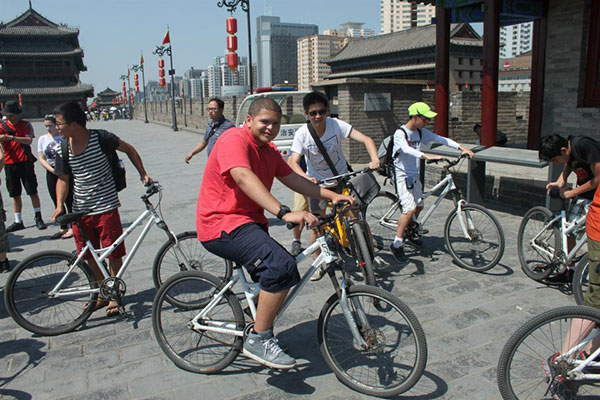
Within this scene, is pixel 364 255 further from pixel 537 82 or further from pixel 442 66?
pixel 537 82

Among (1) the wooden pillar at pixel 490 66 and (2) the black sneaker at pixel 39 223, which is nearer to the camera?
(2) the black sneaker at pixel 39 223

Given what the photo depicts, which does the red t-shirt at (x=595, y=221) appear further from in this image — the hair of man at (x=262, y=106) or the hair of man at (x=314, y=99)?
the hair of man at (x=314, y=99)

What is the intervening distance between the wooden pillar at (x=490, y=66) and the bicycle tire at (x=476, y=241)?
444cm

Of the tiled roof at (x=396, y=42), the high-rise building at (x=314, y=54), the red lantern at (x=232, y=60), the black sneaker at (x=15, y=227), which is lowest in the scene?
the black sneaker at (x=15, y=227)

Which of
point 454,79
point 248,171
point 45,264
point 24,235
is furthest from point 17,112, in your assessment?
point 454,79

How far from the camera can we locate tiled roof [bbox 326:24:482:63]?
127 feet

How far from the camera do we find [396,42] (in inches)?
1624

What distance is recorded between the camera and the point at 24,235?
287 inches

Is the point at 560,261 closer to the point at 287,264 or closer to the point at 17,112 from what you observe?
the point at 287,264

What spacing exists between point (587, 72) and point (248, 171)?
398 inches

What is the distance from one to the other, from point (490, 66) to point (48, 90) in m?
60.5

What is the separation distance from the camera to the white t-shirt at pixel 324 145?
4.92m

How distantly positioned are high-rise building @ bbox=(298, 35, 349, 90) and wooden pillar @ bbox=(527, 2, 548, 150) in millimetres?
83169

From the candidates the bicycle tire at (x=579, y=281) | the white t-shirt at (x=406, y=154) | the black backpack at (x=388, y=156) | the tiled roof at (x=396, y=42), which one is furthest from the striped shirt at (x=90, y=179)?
the tiled roof at (x=396, y=42)
